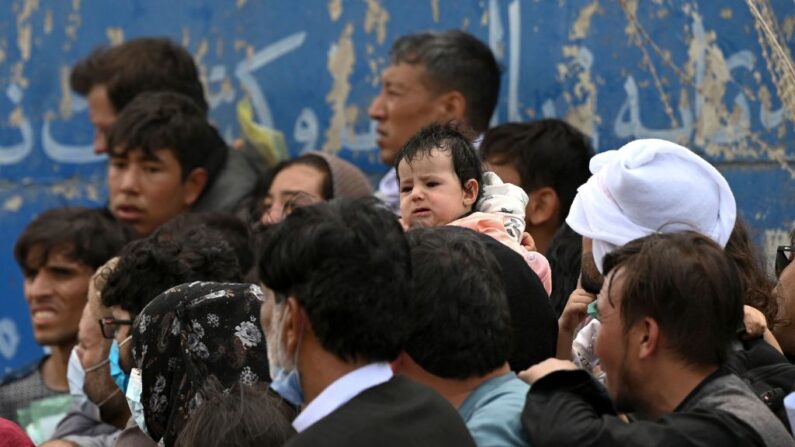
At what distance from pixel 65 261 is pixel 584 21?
83.8 inches

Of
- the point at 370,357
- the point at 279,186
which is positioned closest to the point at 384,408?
the point at 370,357

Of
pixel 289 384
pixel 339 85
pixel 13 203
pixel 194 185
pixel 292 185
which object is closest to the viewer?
pixel 289 384

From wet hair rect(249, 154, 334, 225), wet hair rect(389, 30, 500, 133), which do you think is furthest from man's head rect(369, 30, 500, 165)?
wet hair rect(249, 154, 334, 225)

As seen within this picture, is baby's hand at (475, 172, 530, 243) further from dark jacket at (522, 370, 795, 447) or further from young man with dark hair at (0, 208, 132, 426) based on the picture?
young man with dark hair at (0, 208, 132, 426)

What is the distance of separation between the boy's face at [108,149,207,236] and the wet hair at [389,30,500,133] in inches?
39.2

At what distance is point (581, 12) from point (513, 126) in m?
1.18

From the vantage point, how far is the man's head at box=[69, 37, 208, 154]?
7328mm

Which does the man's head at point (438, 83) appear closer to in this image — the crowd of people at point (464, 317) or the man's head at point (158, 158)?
the man's head at point (158, 158)

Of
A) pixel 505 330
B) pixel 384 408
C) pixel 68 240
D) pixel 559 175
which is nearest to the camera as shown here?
pixel 384 408

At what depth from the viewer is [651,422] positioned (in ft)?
11.0

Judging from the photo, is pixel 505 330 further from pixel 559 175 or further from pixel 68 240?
pixel 68 240

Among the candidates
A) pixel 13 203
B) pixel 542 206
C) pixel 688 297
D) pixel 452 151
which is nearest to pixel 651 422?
pixel 688 297

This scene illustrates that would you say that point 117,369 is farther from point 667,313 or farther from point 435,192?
point 667,313

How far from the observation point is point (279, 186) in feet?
21.0
